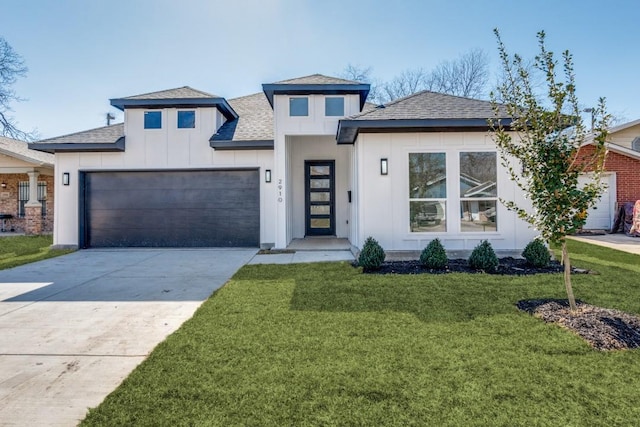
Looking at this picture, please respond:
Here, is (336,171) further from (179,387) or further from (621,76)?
(621,76)

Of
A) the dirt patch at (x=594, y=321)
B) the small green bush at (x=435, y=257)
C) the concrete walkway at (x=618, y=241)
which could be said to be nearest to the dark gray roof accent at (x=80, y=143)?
the small green bush at (x=435, y=257)

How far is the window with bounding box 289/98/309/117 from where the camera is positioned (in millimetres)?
9031

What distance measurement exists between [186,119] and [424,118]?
20.4 ft

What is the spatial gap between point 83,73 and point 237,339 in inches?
501

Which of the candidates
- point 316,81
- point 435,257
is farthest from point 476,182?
point 316,81

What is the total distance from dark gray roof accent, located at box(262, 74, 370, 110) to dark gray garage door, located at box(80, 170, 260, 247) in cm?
222

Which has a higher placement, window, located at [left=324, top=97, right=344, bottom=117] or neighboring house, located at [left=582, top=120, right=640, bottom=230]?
window, located at [left=324, top=97, right=344, bottom=117]

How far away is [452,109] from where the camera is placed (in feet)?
24.8

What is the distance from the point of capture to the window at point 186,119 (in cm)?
951

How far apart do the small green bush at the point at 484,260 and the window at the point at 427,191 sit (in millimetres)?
1365

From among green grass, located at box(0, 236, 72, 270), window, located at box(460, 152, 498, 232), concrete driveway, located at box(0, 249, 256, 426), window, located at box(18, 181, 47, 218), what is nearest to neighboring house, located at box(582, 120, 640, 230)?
window, located at box(460, 152, 498, 232)

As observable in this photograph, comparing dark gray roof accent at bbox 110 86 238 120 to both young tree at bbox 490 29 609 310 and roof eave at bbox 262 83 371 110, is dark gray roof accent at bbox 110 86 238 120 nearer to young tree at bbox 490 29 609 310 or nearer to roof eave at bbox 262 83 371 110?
roof eave at bbox 262 83 371 110

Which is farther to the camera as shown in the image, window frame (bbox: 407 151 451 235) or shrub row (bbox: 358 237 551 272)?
window frame (bbox: 407 151 451 235)

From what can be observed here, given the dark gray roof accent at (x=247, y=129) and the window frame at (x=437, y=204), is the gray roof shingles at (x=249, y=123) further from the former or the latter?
the window frame at (x=437, y=204)
